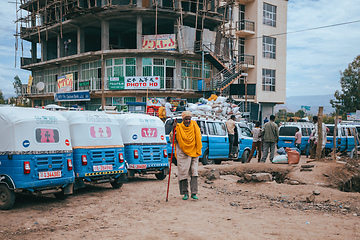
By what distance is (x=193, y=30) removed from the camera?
34.2 m

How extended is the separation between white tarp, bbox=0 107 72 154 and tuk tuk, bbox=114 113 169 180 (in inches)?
103

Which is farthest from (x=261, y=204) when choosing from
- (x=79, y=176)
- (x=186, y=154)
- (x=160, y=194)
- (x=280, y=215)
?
(x=79, y=176)

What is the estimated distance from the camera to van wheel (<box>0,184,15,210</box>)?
7.05 meters

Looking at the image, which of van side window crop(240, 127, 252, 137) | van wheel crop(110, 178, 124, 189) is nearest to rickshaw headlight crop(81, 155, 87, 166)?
van wheel crop(110, 178, 124, 189)

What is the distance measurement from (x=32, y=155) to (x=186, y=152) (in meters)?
3.35

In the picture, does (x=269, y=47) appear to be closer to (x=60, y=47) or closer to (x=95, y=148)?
(x=60, y=47)

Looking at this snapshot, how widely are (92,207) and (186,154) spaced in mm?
2414

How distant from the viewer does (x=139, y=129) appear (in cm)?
1062

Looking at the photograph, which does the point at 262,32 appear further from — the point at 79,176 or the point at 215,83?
the point at 79,176

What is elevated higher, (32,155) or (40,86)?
(40,86)

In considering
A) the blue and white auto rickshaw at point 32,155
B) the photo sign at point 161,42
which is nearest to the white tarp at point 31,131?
the blue and white auto rickshaw at point 32,155

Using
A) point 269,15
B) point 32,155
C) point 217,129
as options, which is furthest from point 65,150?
point 269,15

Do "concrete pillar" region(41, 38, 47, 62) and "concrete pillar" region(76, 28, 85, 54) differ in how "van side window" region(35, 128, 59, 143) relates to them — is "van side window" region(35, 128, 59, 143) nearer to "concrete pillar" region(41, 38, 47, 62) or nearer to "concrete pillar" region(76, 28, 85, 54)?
"concrete pillar" region(76, 28, 85, 54)

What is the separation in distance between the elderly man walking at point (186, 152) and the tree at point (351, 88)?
36.5 m
